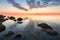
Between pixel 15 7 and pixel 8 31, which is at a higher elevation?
pixel 15 7

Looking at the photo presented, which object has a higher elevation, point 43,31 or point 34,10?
point 34,10

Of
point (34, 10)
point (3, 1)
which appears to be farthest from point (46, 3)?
point (3, 1)

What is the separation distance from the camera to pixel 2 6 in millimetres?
1667

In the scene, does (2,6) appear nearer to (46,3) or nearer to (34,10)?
(34,10)

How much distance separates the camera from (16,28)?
1.58 metres

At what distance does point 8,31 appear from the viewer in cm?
156

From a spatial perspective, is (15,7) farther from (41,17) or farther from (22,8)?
(41,17)

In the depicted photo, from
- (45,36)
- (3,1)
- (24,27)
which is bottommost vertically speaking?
(45,36)

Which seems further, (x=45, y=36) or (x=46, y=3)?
(x=46, y=3)

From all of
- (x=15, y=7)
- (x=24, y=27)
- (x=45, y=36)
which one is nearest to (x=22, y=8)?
(x=15, y=7)

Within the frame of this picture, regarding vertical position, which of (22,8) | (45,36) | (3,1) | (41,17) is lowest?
(45,36)

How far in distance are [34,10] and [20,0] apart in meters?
0.25

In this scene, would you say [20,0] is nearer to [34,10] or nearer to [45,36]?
[34,10]

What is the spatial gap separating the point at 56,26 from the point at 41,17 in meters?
0.24
